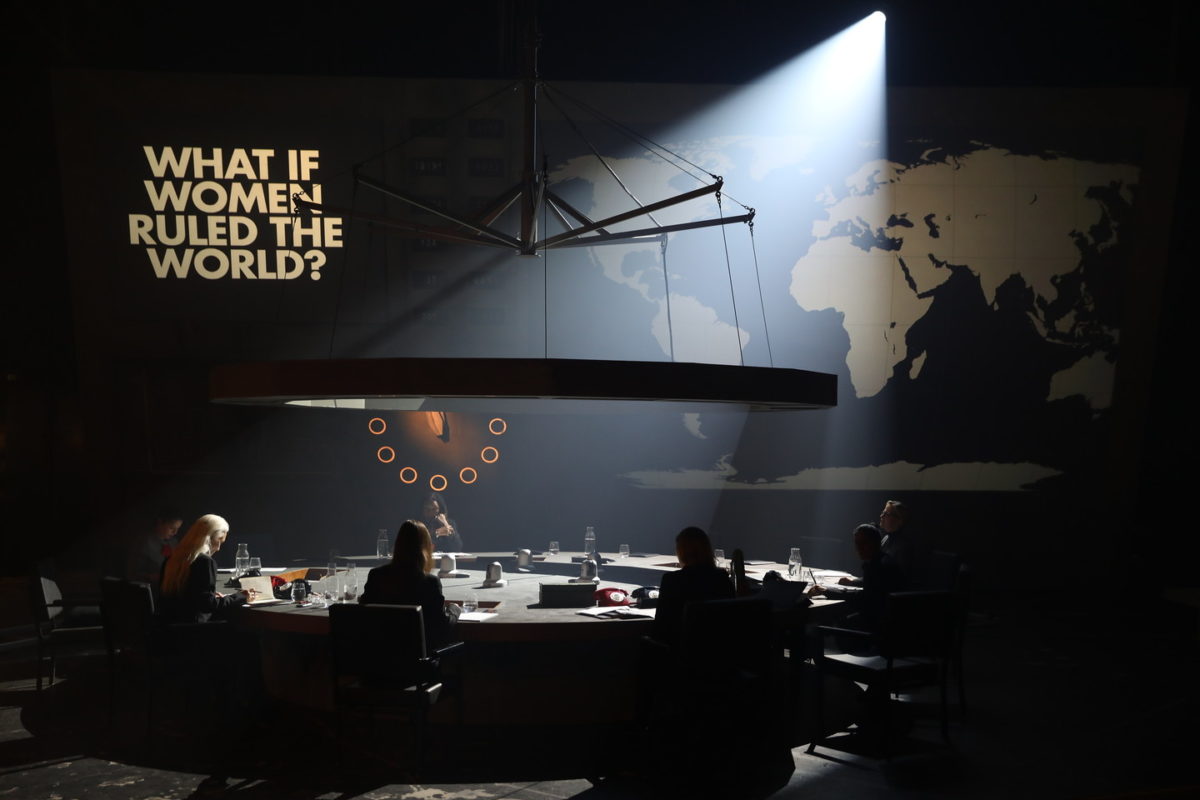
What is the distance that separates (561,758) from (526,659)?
0.55 m

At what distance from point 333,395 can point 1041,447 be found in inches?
326

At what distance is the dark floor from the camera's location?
4461 millimetres

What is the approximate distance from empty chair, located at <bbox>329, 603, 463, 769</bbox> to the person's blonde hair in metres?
1.37

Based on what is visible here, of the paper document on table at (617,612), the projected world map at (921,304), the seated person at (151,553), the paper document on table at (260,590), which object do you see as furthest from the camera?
the projected world map at (921,304)

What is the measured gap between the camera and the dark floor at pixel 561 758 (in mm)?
4461

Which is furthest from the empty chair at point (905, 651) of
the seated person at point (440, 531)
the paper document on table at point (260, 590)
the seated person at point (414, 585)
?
the seated person at point (440, 531)

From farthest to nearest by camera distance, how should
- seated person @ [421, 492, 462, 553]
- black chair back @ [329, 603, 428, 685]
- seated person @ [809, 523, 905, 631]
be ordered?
1. seated person @ [421, 492, 462, 553]
2. seated person @ [809, 523, 905, 631]
3. black chair back @ [329, 603, 428, 685]

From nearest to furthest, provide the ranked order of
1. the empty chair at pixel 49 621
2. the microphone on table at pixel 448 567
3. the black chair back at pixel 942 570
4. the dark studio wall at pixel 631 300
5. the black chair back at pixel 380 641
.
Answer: the black chair back at pixel 380 641 < the empty chair at pixel 49 621 < the black chair back at pixel 942 570 < the microphone on table at pixel 448 567 < the dark studio wall at pixel 631 300

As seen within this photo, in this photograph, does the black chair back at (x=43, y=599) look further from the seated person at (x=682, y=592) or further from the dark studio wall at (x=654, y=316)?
the seated person at (x=682, y=592)

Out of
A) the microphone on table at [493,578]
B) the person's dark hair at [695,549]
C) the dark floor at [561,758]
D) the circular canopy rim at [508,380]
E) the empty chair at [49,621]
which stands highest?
the circular canopy rim at [508,380]

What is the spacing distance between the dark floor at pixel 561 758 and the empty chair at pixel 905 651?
336mm

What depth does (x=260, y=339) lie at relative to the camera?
984cm

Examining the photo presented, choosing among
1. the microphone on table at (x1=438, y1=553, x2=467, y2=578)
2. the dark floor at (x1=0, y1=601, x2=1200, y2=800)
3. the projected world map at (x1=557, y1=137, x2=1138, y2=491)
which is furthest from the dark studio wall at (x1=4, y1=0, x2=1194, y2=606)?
the dark floor at (x1=0, y1=601, x2=1200, y2=800)

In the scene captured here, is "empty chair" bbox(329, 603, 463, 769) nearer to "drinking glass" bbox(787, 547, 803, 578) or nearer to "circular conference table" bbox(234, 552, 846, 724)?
"circular conference table" bbox(234, 552, 846, 724)
